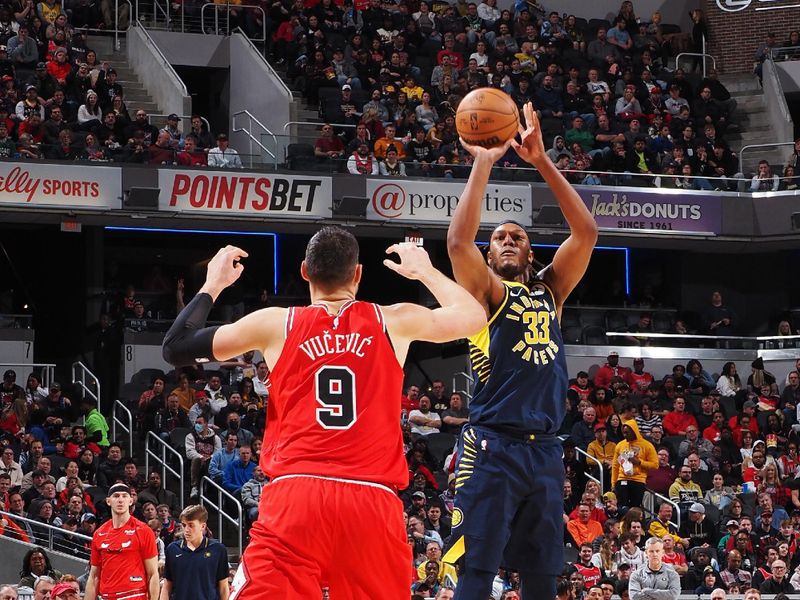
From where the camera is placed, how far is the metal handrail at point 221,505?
17031 mm

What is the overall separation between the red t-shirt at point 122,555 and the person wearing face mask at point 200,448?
→ 658 centimetres

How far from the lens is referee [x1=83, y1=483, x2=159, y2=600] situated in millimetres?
11508

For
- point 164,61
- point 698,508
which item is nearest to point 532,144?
point 698,508

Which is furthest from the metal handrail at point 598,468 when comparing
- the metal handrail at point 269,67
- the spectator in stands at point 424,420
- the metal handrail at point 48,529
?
the metal handrail at point 269,67

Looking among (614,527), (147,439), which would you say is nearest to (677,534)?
(614,527)

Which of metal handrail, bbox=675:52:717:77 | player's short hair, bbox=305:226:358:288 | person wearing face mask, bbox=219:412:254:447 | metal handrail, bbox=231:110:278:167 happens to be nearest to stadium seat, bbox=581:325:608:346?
metal handrail, bbox=231:110:278:167

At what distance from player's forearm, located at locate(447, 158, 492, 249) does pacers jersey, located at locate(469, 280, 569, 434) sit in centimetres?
45

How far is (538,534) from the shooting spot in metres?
6.49

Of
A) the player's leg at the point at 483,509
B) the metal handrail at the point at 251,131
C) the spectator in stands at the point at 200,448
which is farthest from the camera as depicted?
the metal handrail at the point at 251,131

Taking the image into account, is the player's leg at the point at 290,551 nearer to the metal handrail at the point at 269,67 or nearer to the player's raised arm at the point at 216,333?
the player's raised arm at the point at 216,333

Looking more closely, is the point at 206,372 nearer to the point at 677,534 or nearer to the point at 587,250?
the point at 677,534

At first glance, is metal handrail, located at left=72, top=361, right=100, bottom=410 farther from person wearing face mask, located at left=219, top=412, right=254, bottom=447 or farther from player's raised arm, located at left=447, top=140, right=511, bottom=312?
player's raised arm, located at left=447, top=140, right=511, bottom=312

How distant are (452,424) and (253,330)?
15.4m

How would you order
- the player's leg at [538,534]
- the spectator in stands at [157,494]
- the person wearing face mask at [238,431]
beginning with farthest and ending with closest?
1. the person wearing face mask at [238,431]
2. the spectator in stands at [157,494]
3. the player's leg at [538,534]
